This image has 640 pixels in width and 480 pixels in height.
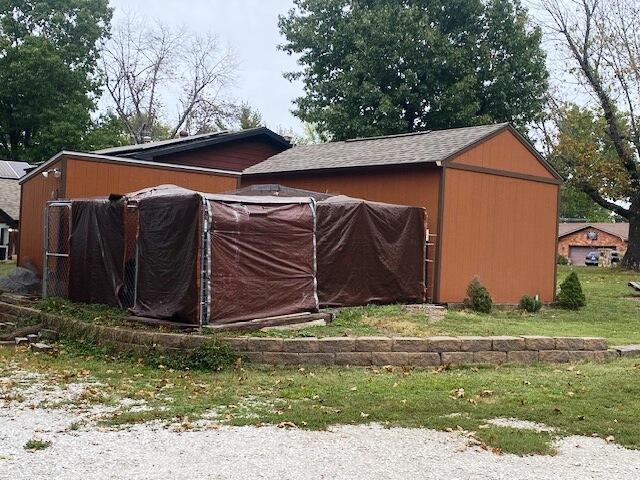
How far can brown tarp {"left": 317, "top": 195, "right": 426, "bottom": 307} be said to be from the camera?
428 inches

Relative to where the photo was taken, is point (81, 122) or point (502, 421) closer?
point (502, 421)

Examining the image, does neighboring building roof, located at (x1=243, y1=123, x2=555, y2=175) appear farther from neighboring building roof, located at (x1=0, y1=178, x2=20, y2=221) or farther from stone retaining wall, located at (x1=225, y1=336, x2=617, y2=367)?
neighboring building roof, located at (x1=0, y1=178, x2=20, y2=221)

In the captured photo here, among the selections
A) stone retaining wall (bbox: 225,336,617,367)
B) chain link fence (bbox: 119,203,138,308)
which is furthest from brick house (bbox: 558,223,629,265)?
chain link fence (bbox: 119,203,138,308)

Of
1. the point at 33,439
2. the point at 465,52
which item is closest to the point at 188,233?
the point at 33,439

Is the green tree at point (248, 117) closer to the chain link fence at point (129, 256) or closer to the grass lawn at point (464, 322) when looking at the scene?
the grass lawn at point (464, 322)

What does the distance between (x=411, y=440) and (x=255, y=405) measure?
1643 mm

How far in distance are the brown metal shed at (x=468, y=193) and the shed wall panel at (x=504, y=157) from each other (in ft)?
0.07

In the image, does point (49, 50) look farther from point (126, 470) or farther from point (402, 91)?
point (126, 470)

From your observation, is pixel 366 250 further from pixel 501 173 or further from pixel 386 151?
pixel 501 173

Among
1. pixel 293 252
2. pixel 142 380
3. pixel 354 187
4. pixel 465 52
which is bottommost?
pixel 142 380

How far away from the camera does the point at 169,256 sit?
9.13 meters

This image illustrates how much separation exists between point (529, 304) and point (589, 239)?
4591cm

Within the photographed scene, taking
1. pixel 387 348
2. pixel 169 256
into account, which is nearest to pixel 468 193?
pixel 387 348

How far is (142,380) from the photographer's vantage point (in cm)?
734
